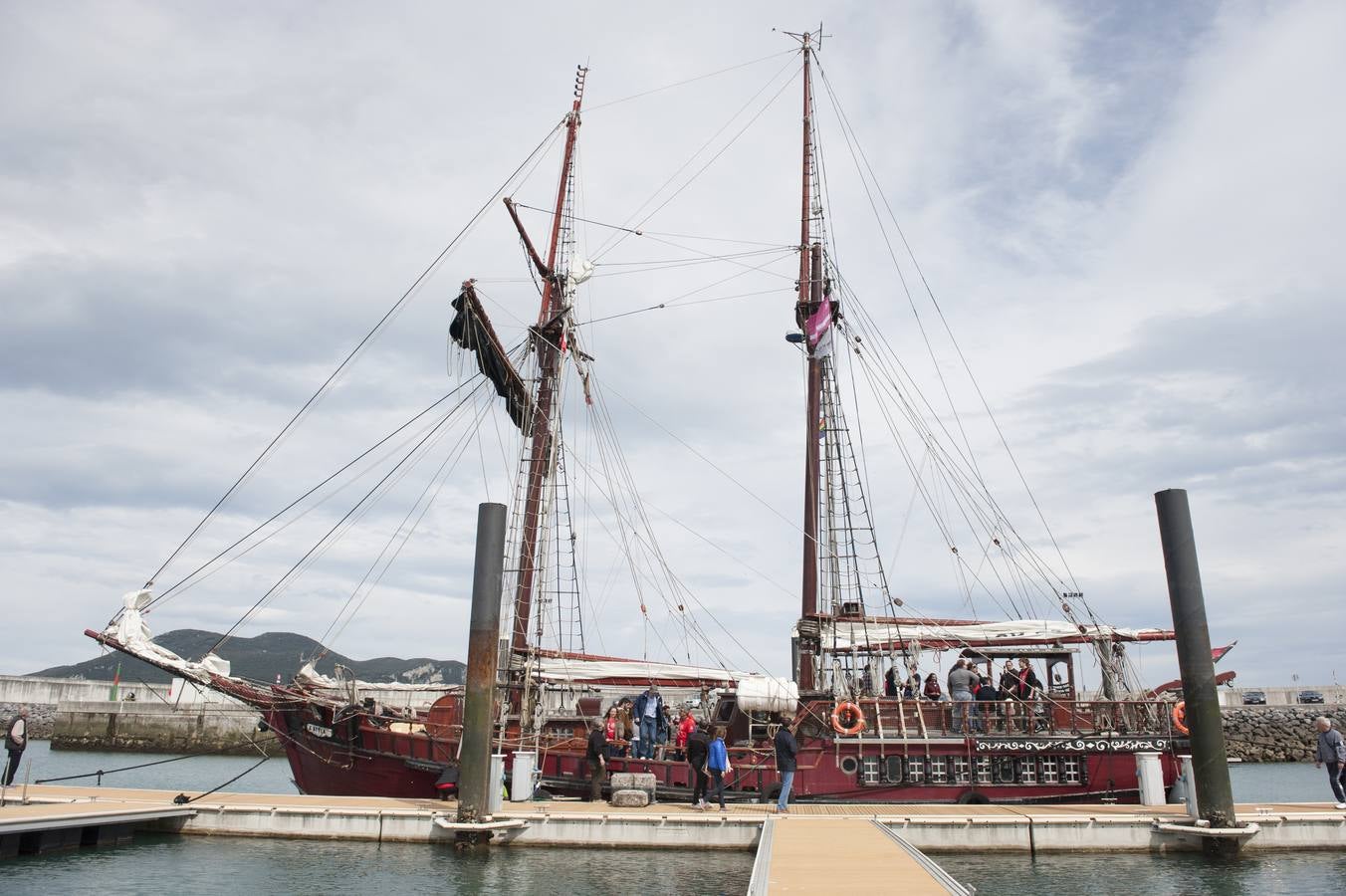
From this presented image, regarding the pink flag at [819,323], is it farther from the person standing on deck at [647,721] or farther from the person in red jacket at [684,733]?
the person in red jacket at [684,733]

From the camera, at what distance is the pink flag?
3275 centimetres

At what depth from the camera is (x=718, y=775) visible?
2045cm

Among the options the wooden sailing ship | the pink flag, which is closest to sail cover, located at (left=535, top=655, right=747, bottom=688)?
the wooden sailing ship

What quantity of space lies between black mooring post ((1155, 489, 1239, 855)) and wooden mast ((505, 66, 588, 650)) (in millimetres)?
18487

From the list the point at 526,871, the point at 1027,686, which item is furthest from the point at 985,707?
the point at 526,871

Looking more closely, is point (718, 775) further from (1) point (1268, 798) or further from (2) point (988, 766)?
(1) point (1268, 798)

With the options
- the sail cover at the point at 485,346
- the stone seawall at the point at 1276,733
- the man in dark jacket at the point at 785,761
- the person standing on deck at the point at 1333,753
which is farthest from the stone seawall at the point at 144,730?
the stone seawall at the point at 1276,733

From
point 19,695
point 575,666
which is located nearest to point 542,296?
point 575,666

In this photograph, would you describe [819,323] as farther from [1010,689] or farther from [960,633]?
[1010,689]

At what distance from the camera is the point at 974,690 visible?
2558 centimetres

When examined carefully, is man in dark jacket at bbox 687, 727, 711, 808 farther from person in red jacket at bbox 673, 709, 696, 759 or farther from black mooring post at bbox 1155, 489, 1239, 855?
black mooring post at bbox 1155, 489, 1239, 855

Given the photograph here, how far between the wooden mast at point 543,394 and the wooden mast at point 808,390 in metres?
9.13

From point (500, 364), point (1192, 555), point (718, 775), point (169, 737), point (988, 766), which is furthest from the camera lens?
point (169, 737)

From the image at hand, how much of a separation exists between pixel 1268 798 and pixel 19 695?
82942mm
